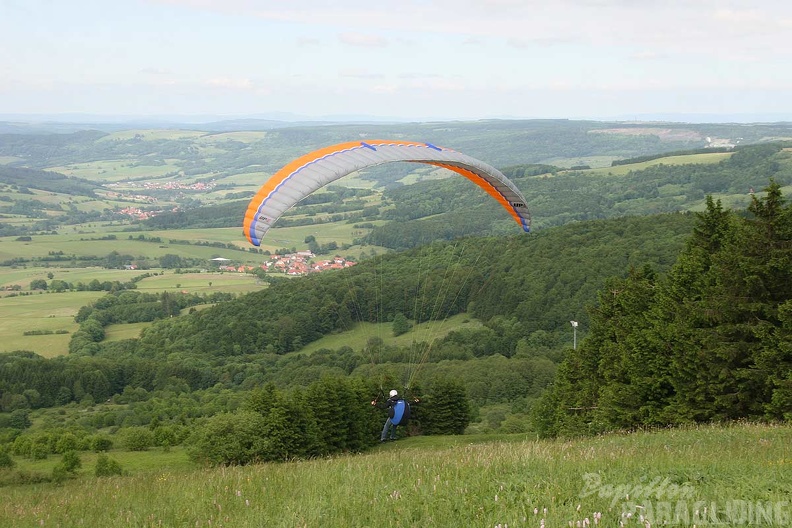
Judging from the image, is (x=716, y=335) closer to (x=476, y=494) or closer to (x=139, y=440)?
(x=476, y=494)

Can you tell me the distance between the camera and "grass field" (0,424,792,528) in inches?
232

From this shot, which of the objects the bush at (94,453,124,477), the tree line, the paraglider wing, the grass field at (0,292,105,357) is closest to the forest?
the tree line

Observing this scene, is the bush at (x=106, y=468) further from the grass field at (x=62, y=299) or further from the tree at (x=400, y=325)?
the grass field at (x=62, y=299)

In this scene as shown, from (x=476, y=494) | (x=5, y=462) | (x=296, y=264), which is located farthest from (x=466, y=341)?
(x=476, y=494)

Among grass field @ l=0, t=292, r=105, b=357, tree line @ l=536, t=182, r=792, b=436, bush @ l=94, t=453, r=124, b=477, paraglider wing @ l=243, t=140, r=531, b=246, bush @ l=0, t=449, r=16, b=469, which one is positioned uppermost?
paraglider wing @ l=243, t=140, r=531, b=246

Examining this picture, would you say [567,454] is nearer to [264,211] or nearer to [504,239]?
[264,211]

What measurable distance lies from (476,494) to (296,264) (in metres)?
157

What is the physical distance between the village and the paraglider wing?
122m

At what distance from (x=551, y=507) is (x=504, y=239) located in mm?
119130

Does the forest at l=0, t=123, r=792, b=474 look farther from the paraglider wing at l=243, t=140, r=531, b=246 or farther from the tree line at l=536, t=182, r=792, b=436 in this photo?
the paraglider wing at l=243, t=140, r=531, b=246

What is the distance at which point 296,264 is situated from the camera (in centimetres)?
16212

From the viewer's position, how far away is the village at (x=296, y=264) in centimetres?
14888

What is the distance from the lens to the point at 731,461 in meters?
7.85

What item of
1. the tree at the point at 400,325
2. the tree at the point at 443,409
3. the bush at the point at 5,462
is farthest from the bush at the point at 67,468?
the tree at the point at 400,325
